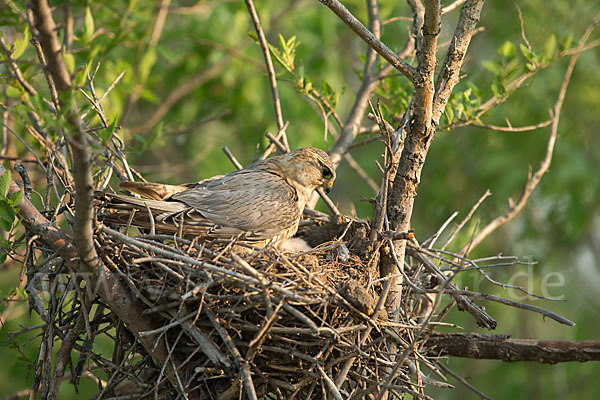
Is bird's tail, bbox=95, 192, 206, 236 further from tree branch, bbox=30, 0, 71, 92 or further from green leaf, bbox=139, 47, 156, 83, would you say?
green leaf, bbox=139, 47, 156, 83

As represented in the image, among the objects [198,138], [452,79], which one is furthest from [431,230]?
[452,79]

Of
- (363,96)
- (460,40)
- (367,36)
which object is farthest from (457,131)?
(367,36)

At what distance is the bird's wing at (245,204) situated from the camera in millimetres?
4492

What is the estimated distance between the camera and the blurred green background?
804 centimetres

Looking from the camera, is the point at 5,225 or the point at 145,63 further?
the point at 145,63

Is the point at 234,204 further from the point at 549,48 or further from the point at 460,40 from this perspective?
the point at 549,48

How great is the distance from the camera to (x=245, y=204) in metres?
4.65

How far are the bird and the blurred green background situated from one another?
1804 millimetres

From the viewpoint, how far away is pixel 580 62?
378 inches

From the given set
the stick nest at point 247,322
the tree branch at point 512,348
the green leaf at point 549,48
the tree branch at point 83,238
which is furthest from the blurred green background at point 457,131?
the tree branch at point 83,238

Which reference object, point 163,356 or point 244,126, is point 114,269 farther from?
point 244,126

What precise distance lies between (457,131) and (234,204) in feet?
22.2

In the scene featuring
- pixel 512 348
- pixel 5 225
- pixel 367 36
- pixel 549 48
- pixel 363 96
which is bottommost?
pixel 5 225

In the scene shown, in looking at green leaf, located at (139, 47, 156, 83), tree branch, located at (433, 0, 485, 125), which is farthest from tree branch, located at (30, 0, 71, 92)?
green leaf, located at (139, 47, 156, 83)
